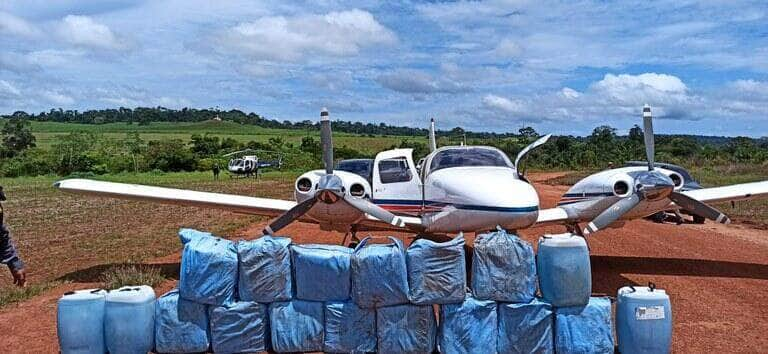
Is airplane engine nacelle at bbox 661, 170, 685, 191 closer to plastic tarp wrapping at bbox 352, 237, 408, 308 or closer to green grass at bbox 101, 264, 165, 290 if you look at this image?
plastic tarp wrapping at bbox 352, 237, 408, 308

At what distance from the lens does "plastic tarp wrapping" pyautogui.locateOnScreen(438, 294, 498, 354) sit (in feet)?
21.1

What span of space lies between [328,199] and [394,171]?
227cm

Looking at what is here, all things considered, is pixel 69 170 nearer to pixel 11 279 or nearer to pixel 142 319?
pixel 11 279

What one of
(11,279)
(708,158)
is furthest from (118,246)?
(708,158)

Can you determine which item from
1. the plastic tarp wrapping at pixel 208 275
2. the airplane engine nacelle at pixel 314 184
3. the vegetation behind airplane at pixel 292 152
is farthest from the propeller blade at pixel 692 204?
the vegetation behind airplane at pixel 292 152

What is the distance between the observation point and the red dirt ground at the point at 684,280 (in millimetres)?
7465

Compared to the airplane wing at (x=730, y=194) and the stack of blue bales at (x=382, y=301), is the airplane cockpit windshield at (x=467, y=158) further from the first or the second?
the stack of blue bales at (x=382, y=301)

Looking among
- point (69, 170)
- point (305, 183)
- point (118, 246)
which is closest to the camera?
point (305, 183)

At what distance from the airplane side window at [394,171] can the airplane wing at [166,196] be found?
2.04m

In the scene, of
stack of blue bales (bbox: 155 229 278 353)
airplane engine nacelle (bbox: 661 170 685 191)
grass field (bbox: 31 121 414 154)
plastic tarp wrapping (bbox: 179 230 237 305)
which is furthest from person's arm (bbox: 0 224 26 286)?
grass field (bbox: 31 121 414 154)

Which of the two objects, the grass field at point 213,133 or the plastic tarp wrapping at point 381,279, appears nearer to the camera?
the plastic tarp wrapping at point 381,279

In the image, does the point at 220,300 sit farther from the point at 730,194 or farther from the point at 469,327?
the point at 730,194

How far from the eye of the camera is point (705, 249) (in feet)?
45.6

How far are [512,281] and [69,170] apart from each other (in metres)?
60.6
